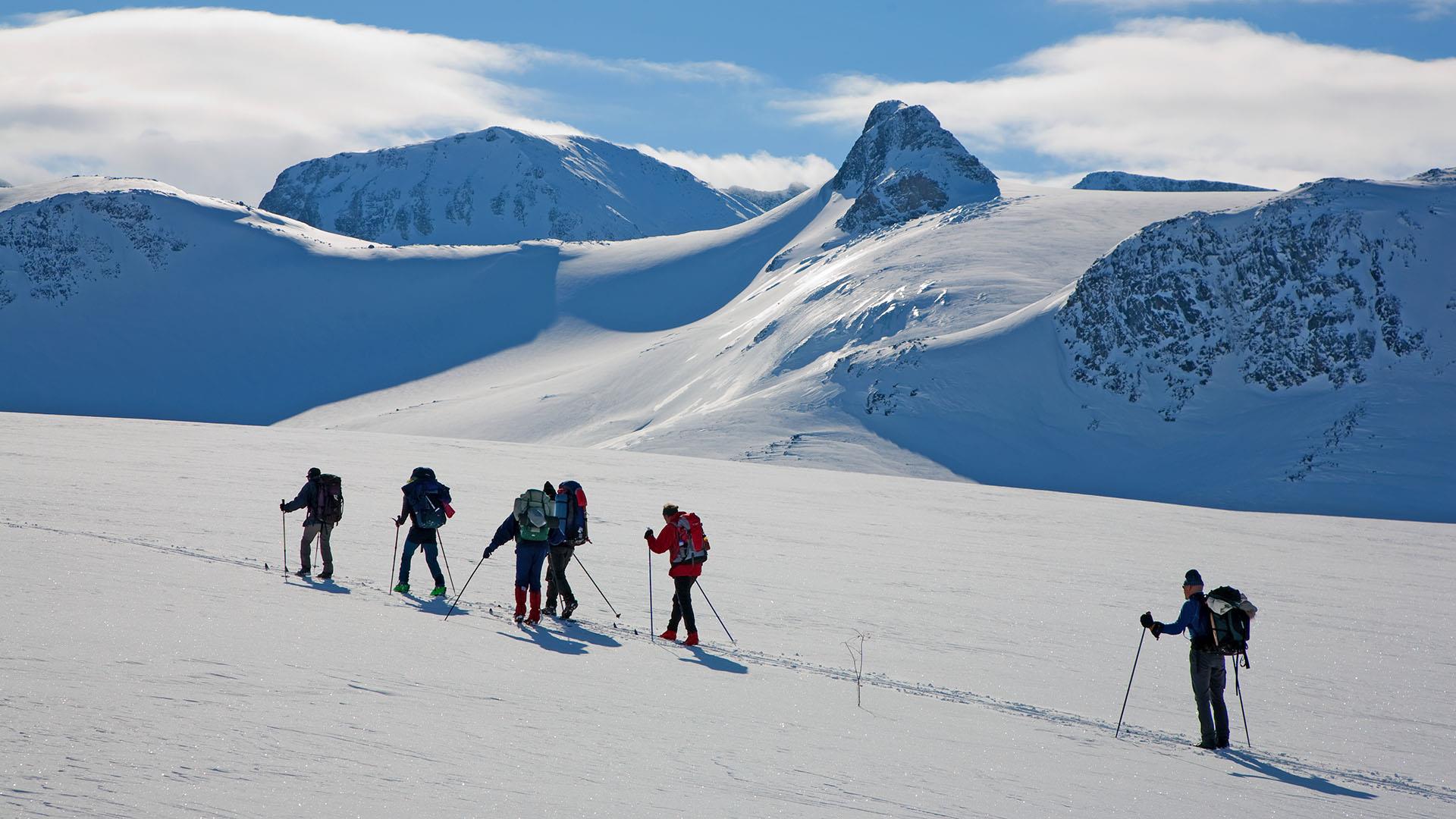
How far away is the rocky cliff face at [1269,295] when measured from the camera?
62.4m

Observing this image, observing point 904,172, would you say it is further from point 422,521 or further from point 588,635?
point 588,635

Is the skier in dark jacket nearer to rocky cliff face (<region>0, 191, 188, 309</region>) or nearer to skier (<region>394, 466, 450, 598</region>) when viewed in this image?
skier (<region>394, 466, 450, 598</region>)

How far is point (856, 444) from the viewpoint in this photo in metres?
57.9

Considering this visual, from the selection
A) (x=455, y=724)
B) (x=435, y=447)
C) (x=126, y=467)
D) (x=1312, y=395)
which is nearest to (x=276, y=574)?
(x=455, y=724)

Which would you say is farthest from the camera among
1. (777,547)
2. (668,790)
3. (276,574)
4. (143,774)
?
(777,547)

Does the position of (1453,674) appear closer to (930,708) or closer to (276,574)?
(930,708)

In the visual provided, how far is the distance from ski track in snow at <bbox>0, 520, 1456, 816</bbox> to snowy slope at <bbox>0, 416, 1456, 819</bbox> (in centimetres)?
5

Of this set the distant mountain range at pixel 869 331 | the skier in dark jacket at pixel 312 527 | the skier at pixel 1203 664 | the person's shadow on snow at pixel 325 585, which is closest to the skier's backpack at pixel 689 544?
the person's shadow on snow at pixel 325 585

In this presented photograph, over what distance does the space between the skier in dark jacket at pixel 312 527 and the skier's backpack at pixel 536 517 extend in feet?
12.3

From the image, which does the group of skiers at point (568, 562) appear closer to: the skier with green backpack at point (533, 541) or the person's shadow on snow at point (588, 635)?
the skier with green backpack at point (533, 541)

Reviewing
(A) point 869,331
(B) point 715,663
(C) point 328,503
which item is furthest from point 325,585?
(A) point 869,331

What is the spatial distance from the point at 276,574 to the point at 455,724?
8236mm

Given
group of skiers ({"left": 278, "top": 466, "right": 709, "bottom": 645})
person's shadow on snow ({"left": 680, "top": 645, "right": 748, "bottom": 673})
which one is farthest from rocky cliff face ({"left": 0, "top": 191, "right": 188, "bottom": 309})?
person's shadow on snow ({"left": 680, "top": 645, "right": 748, "bottom": 673})

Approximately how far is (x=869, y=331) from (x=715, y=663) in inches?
2557
